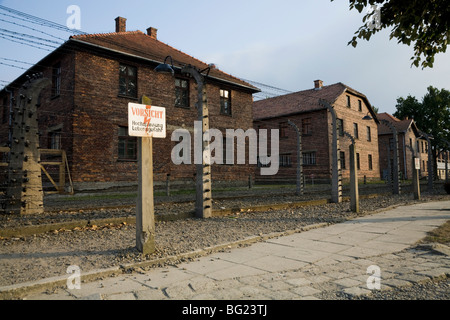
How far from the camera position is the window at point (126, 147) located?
15.9 meters

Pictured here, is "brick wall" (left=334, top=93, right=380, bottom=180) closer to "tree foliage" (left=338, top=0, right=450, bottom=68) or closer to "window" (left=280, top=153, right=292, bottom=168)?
"window" (left=280, top=153, right=292, bottom=168)

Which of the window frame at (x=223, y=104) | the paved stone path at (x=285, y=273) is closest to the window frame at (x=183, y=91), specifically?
the window frame at (x=223, y=104)

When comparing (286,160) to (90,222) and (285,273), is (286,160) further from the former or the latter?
(285,273)

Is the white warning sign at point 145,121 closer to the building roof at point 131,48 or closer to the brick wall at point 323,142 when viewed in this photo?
the building roof at point 131,48

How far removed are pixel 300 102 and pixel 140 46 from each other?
61.0ft

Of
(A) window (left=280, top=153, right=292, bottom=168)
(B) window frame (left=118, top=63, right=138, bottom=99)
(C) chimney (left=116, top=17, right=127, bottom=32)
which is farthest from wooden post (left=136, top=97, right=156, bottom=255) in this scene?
(A) window (left=280, top=153, right=292, bottom=168)

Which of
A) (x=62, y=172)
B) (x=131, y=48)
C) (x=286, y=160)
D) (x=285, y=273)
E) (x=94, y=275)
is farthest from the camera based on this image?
(x=286, y=160)

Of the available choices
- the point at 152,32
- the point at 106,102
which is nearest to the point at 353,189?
the point at 106,102

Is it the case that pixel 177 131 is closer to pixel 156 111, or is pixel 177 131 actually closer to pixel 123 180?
pixel 123 180

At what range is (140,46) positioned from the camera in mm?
17859

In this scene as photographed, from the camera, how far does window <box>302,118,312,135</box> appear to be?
95.5ft

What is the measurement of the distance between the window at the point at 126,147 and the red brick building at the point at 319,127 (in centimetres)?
1365

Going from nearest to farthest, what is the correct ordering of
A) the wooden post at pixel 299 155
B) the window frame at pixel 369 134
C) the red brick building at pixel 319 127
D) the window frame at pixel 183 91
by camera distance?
the wooden post at pixel 299 155 < the window frame at pixel 183 91 < the red brick building at pixel 319 127 < the window frame at pixel 369 134
